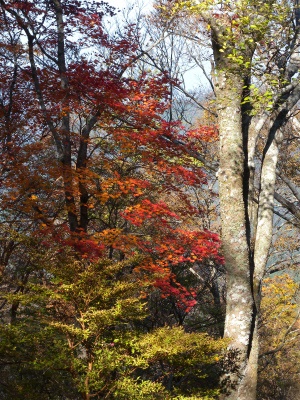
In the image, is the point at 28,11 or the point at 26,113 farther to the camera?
the point at 26,113

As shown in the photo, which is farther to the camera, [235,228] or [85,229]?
[85,229]

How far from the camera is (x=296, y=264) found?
1314 centimetres

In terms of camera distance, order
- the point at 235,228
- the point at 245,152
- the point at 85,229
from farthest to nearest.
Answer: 1. the point at 85,229
2. the point at 245,152
3. the point at 235,228

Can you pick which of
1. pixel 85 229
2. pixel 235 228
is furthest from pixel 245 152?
pixel 85 229

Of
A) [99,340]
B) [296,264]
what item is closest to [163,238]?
[99,340]

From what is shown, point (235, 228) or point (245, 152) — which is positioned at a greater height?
point (245, 152)

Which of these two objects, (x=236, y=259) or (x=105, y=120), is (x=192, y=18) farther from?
(x=236, y=259)

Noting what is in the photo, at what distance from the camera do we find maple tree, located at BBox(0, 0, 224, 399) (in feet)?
15.6

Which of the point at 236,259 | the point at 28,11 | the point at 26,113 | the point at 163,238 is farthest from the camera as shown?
the point at 163,238

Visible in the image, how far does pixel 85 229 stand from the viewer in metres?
8.03

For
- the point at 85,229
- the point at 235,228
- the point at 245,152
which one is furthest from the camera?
the point at 85,229

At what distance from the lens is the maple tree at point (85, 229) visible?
4.74 metres

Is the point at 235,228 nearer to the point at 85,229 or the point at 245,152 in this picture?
the point at 245,152

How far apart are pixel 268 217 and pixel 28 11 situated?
5.34 m
